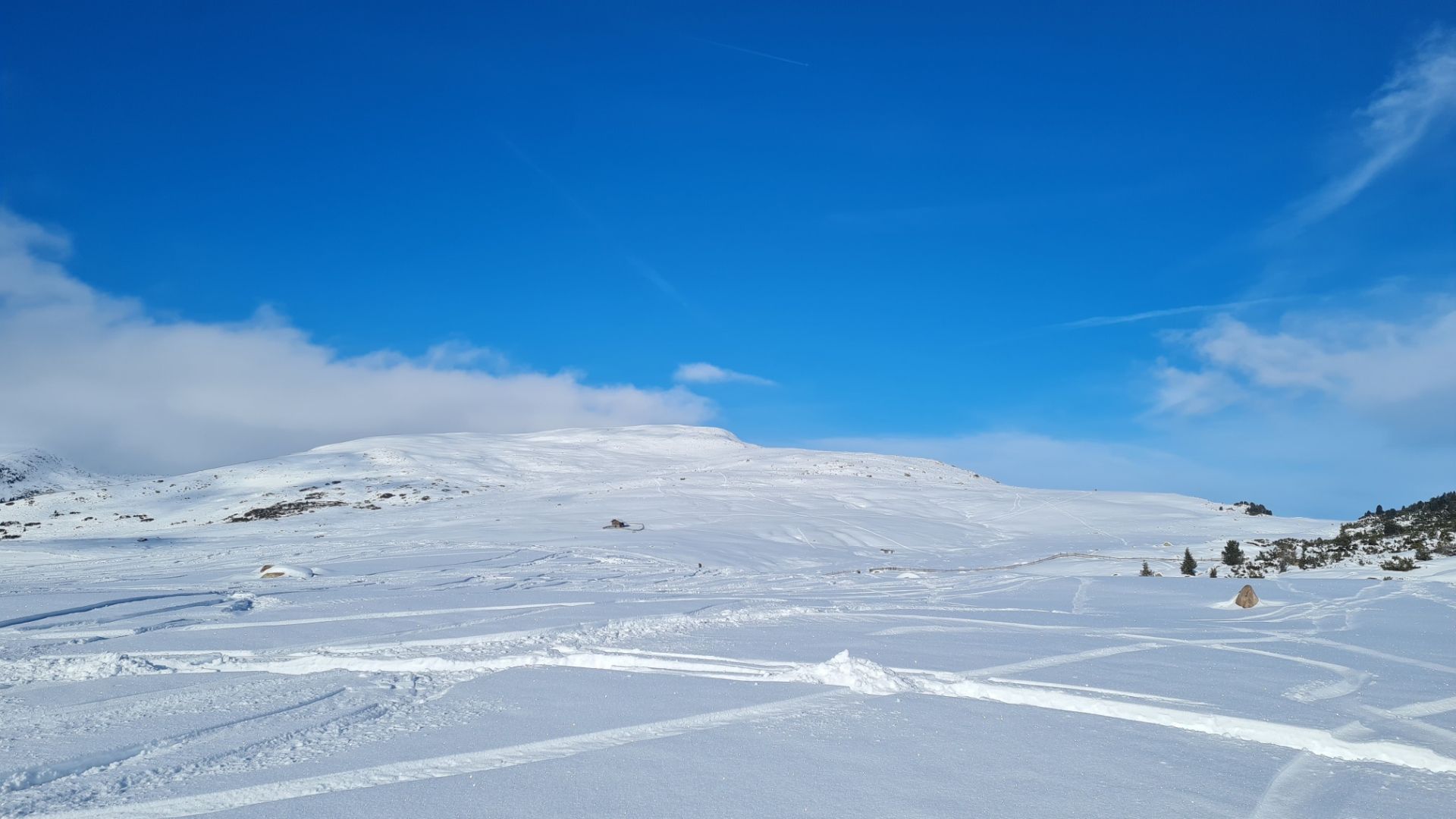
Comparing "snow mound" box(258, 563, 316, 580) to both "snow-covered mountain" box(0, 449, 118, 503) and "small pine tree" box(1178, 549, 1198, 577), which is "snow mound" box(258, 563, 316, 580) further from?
"snow-covered mountain" box(0, 449, 118, 503)

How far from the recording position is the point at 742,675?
6691 mm

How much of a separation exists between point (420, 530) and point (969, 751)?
924 inches

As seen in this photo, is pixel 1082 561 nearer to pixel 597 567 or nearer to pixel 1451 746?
pixel 597 567

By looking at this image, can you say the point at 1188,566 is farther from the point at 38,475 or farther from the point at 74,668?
the point at 38,475

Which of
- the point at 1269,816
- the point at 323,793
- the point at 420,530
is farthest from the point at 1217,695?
the point at 420,530

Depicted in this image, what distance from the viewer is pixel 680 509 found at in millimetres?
31203

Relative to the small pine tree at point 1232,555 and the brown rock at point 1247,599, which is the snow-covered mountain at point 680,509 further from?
the brown rock at point 1247,599

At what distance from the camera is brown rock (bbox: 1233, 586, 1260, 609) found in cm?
1153

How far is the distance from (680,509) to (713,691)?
993 inches

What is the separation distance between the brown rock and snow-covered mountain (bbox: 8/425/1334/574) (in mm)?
7653

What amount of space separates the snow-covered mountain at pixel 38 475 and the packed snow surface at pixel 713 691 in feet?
135

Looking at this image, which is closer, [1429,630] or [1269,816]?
[1269,816]

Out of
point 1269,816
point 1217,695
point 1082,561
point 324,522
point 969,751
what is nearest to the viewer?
point 1269,816

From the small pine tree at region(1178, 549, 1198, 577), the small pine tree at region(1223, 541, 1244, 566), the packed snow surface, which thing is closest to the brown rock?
the packed snow surface
